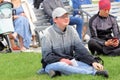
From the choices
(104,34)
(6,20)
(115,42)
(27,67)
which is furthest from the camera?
(6,20)

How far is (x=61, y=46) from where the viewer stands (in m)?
7.91

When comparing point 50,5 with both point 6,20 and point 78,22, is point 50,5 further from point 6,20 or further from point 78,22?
point 6,20

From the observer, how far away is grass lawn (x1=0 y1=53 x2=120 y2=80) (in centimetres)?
755

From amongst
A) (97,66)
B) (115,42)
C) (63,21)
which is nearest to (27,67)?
(63,21)

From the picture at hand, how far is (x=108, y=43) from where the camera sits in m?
10.3

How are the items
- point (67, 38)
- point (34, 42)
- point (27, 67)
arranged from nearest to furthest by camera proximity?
point (67, 38) → point (27, 67) → point (34, 42)

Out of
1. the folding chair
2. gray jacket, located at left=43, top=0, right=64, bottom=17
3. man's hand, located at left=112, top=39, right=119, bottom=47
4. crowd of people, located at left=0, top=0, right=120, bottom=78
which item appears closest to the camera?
crowd of people, located at left=0, top=0, right=120, bottom=78

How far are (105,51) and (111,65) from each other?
1673 mm

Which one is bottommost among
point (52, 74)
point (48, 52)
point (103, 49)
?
point (103, 49)

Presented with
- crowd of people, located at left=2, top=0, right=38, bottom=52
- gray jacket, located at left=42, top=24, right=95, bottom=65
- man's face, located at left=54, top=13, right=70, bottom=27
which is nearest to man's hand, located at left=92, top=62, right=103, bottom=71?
gray jacket, located at left=42, top=24, right=95, bottom=65

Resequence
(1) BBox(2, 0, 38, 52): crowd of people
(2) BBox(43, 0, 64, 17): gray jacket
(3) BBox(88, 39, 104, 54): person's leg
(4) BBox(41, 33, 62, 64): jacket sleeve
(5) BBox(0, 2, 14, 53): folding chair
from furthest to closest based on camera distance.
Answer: (2) BBox(43, 0, 64, 17): gray jacket < (1) BBox(2, 0, 38, 52): crowd of people < (5) BBox(0, 2, 14, 53): folding chair < (3) BBox(88, 39, 104, 54): person's leg < (4) BBox(41, 33, 62, 64): jacket sleeve

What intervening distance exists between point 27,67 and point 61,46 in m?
1.37

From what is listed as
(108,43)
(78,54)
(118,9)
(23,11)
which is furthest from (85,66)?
(118,9)

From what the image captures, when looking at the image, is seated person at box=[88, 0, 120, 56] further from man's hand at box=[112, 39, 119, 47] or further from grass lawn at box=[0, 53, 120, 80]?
grass lawn at box=[0, 53, 120, 80]
